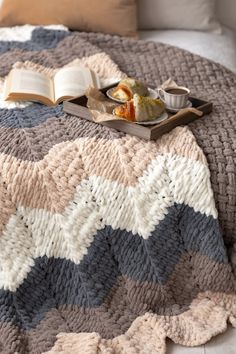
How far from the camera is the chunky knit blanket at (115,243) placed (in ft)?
4.22

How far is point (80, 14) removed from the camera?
2119 millimetres

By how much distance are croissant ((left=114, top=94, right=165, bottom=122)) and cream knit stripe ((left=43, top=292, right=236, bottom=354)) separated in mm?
490

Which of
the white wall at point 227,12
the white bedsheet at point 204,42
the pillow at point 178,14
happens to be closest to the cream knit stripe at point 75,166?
the white bedsheet at point 204,42

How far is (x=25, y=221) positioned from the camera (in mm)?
1294

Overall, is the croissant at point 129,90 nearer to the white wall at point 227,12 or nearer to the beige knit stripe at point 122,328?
the beige knit stripe at point 122,328

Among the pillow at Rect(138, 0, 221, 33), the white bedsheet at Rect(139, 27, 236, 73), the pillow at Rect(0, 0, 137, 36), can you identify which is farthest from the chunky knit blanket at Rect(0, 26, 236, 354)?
the pillow at Rect(138, 0, 221, 33)

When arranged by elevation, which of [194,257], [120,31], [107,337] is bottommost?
[107,337]

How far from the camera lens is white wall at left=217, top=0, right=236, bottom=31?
8.07ft

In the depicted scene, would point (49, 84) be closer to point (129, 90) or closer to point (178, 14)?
point (129, 90)

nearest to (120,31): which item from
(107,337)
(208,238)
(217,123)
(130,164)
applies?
(217,123)

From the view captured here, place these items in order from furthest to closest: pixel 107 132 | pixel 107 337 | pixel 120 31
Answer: pixel 120 31 < pixel 107 132 < pixel 107 337

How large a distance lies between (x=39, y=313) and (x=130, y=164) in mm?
413

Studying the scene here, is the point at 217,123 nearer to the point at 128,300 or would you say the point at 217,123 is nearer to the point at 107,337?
the point at 128,300

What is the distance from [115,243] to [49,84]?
0.62 meters
